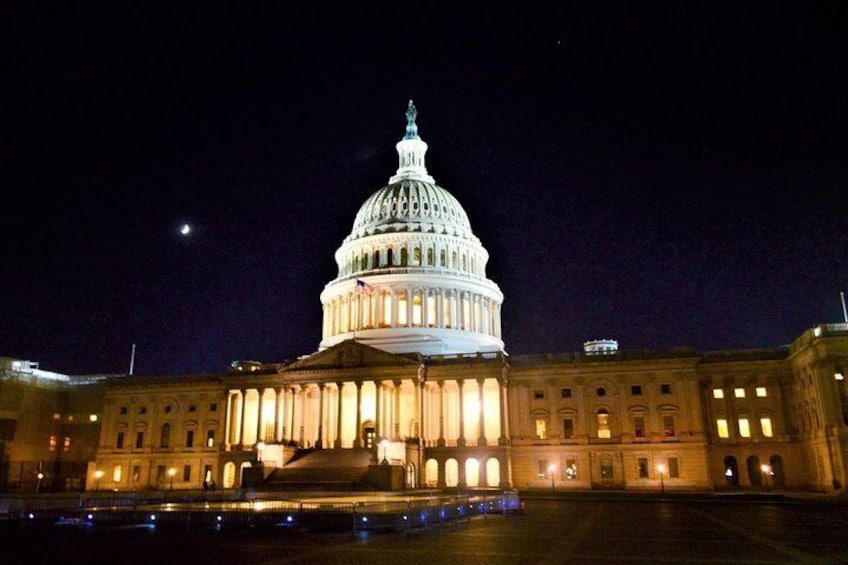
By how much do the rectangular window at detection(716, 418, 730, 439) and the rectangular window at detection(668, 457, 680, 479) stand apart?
650cm

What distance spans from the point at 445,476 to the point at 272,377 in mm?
23475

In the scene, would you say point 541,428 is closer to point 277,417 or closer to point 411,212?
point 277,417

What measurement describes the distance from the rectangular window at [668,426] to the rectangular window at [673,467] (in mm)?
2530

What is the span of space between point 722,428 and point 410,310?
4000cm

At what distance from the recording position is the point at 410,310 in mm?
91188

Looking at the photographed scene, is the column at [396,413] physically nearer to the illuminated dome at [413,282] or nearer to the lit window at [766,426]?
the illuminated dome at [413,282]

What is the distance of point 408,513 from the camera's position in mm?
29453

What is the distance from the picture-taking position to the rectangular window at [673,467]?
6994cm

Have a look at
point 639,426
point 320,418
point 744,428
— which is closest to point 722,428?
point 744,428

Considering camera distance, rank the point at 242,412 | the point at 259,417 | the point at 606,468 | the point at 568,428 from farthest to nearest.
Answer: the point at 242,412
the point at 259,417
the point at 568,428
the point at 606,468

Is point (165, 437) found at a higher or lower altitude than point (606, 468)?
higher

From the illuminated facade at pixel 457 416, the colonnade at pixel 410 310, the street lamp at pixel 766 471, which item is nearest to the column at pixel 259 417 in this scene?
the illuminated facade at pixel 457 416

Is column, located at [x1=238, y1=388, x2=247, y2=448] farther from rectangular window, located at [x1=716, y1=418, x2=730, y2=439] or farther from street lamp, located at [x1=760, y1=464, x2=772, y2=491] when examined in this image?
street lamp, located at [x1=760, y1=464, x2=772, y2=491]

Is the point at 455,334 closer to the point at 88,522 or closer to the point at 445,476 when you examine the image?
the point at 445,476
